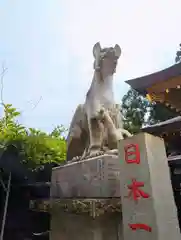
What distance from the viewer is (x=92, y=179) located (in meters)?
2.92

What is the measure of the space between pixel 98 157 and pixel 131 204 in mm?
999

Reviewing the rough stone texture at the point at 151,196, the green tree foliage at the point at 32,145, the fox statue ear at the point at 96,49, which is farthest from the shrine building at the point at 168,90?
the green tree foliage at the point at 32,145

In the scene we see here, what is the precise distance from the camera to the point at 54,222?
3367mm

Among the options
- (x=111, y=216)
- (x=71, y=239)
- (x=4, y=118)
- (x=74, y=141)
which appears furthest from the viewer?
(x=4, y=118)

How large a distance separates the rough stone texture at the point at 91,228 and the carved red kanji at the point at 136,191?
34.0 inches

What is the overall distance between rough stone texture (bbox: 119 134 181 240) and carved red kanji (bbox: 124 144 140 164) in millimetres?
30

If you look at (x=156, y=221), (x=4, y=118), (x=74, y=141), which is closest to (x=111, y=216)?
(x=156, y=221)

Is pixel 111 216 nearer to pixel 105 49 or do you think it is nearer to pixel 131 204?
pixel 131 204

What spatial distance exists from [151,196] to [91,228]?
113 cm

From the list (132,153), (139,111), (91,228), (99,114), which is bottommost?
(91,228)

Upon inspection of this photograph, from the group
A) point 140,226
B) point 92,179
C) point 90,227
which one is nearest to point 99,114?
point 92,179

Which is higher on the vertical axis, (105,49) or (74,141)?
(105,49)

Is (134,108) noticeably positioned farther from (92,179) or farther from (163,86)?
(92,179)

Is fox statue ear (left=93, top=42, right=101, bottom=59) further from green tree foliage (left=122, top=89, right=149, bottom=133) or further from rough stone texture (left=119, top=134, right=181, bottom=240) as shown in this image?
green tree foliage (left=122, top=89, right=149, bottom=133)
